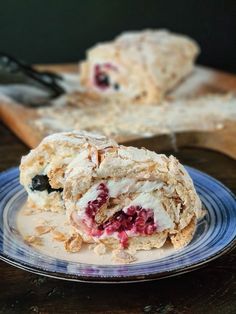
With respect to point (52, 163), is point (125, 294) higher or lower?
lower

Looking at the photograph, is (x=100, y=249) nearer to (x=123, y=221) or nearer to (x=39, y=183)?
(x=123, y=221)

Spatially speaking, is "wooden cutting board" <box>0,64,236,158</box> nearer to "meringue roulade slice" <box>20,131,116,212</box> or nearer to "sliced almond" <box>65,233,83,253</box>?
"meringue roulade slice" <box>20,131,116,212</box>

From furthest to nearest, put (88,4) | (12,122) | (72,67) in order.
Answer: (88,4) → (72,67) → (12,122)

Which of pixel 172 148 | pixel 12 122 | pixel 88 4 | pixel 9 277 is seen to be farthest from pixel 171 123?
pixel 88 4

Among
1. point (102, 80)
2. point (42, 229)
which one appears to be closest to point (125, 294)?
point (42, 229)

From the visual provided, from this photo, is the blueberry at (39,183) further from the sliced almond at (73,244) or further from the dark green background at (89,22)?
the dark green background at (89,22)

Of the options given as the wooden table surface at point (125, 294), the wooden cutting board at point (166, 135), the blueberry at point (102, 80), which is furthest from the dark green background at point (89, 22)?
the wooden table surface at point (125, 294)

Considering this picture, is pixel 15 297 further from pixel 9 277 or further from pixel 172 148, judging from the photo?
→ pixel 172 148
